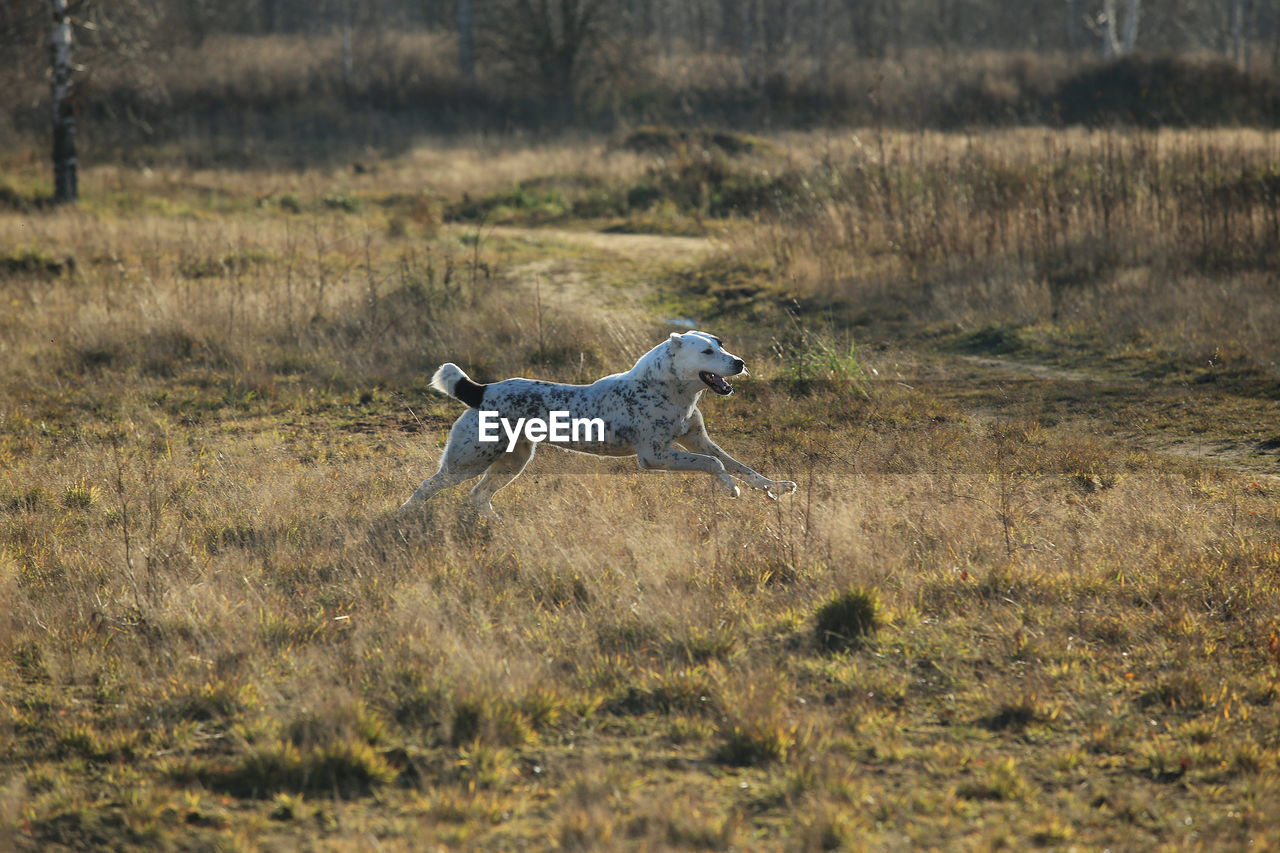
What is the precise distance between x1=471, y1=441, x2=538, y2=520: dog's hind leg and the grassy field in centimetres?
22

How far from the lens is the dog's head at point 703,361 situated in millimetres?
6836

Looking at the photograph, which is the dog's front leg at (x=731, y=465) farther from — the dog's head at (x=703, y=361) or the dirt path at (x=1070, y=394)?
the dirt path at (x=1070, y=394)

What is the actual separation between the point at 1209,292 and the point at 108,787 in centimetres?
1220

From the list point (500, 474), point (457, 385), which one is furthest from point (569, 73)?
point (457, 385)

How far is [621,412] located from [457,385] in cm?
107

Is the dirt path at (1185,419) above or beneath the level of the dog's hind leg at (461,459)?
beneath

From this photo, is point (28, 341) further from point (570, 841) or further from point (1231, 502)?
point (1231, 502)

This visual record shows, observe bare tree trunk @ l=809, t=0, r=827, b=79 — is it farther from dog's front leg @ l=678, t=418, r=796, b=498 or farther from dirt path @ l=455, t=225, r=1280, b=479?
dog's front leg @ l=678, t=418, r=796, b=498

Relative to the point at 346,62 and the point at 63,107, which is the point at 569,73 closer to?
the point at 346,62

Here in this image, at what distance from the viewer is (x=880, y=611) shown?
215 inches

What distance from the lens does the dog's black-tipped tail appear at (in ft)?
22.4

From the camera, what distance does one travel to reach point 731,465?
7.18 metres

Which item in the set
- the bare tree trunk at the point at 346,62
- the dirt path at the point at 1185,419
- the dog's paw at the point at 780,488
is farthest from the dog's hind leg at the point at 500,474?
the bare tree trunk at the point at 346,62

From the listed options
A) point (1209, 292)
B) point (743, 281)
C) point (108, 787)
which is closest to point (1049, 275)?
point (1209, 292)
